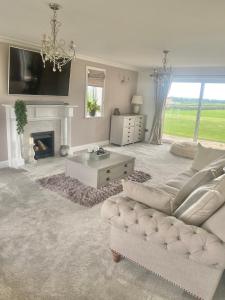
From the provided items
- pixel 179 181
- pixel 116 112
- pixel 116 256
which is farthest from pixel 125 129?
pixel 116 256

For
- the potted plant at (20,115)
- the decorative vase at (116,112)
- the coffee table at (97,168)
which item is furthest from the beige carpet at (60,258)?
the decorative vase at (116,112)

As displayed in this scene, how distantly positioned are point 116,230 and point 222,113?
6041mm

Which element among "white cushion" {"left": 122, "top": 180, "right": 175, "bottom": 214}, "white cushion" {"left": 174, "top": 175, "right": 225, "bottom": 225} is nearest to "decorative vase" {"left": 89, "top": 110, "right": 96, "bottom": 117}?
"white cushion" {"left": 122, "top": 180, "right": 175, "bottom": 214}

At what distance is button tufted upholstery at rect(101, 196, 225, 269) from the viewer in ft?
5.01

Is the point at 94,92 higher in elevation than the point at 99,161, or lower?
higher

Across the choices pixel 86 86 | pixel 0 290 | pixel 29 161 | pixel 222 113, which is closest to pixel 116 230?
pixel 0 290

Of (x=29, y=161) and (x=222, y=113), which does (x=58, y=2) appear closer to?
(x=29, y=161)

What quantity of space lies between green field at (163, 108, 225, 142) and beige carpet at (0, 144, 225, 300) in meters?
Result: 5.23

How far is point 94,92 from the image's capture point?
639 centimetres

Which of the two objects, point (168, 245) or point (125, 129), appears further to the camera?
point (125, 129)

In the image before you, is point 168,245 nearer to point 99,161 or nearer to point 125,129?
point 99,161

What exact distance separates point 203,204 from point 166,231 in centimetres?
33

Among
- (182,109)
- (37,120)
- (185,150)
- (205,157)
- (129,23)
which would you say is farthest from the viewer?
(182,109)

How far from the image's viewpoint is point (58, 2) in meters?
2.29
